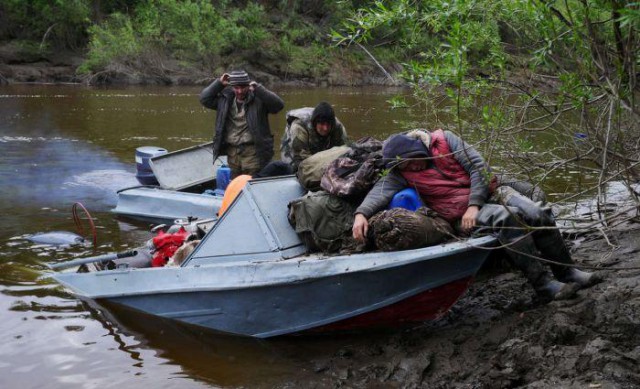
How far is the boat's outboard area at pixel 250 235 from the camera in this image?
5547 millimetres

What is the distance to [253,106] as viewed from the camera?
8477 mm

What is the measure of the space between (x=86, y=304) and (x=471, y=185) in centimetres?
388

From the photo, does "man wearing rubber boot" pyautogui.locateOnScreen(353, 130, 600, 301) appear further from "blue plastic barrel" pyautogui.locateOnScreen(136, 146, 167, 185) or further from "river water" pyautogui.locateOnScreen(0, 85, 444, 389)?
"blue plastic barrel" pyautogui.locateOnScreen(136, 146, 167, 185)

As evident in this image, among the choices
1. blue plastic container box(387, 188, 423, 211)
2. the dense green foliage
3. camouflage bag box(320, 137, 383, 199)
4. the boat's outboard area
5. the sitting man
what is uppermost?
the dense green foliage

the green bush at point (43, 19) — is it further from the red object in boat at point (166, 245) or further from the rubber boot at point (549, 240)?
the rubber boot at point (549, 240)

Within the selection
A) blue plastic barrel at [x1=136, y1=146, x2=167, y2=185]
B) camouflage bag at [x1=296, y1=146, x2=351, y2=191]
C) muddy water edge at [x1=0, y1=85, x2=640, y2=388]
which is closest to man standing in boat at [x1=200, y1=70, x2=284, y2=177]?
muddy water edge at [x1=0, y1=85, x2=640, y2=388]

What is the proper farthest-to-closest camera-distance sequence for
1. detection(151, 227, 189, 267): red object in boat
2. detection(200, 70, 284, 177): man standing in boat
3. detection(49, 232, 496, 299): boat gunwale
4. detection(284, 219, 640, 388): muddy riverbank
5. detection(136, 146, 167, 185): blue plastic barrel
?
1. detection(136, 146, 167, 185): blue plastic barrel
2. detection(200, 70, 284, 177): man standing in boat
3. detection(151, 227, 189, 267): red object in boat
4. detection(49, 232, 496, 299): boat gunwale
5. detection(284, 219, 640, 388): muddy riverbank

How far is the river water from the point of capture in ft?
17.6

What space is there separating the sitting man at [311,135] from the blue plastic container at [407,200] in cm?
185

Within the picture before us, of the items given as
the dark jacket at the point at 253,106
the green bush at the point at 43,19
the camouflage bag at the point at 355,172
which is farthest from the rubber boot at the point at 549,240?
the green bush at the point at 43,19

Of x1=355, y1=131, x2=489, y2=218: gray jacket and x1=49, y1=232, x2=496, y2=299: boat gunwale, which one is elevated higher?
x1=355, y1=131, x2=489, y2=218: gray jacket

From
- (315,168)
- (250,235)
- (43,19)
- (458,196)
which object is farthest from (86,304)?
(43,19)

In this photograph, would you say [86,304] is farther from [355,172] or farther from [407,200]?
[407,200]

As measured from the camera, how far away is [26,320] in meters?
6.37
